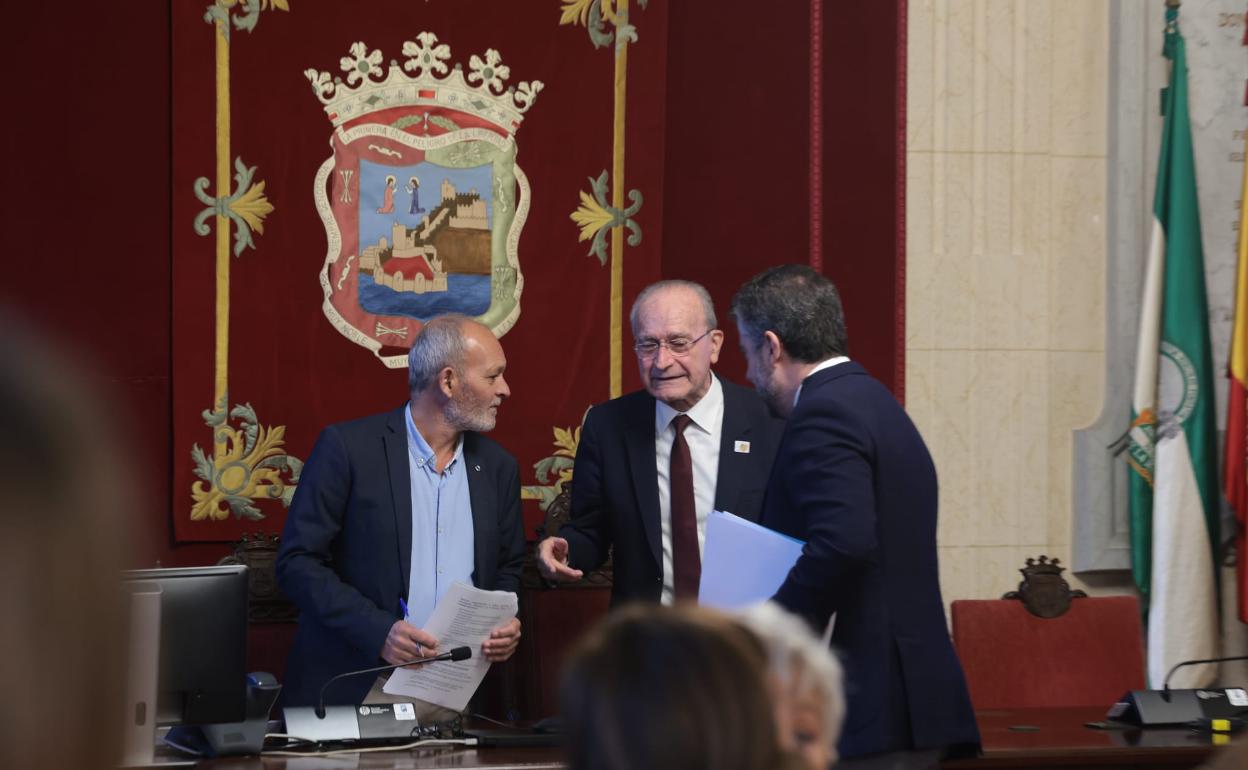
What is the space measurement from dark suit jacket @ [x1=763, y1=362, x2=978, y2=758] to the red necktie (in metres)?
0.89

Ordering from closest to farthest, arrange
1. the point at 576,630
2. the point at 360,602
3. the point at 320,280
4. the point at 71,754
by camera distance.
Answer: the point at 71,754, the point at 360,602, the point at 576,630, the point at 320,280

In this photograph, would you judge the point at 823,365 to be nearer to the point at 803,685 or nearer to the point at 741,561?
the point at 741,561

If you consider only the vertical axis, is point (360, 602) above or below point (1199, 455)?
below

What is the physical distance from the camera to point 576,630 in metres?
4.63

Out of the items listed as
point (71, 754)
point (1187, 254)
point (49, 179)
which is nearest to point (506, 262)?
point (49, 179)

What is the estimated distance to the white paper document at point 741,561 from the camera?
122 inches

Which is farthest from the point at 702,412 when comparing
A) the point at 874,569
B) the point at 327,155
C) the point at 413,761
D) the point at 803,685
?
the point at 803,685

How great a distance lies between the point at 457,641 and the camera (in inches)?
150

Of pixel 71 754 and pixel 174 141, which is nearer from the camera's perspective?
pixel 71 754

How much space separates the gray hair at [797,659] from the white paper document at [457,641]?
2.43 metres

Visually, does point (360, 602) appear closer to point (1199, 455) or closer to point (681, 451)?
point (681, 451)

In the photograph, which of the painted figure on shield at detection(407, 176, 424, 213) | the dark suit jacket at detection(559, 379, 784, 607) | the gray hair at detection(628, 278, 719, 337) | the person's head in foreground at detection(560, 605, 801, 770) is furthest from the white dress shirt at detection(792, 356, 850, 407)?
the painted figure on shield at detection(407, 176, 424, 213)

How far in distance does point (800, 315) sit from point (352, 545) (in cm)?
162

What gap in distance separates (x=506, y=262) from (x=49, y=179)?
1579mm
